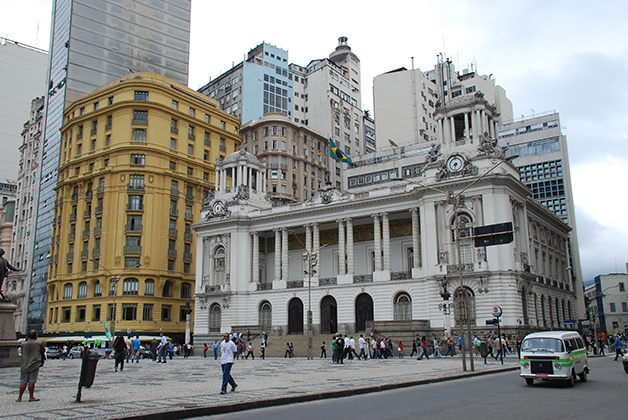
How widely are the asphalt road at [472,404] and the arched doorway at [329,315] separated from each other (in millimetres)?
36744

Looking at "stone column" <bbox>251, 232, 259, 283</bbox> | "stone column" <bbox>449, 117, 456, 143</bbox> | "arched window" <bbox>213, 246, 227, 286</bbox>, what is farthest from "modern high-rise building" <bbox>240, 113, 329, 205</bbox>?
"stone column" <bbox>449, 117, 456, 143</bbox>

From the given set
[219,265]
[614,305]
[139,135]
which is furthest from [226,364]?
[614,305]

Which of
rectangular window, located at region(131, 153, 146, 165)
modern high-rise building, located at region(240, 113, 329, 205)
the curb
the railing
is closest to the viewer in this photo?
the curb

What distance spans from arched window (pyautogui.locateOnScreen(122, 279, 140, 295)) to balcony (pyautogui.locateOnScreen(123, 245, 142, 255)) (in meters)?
3.13

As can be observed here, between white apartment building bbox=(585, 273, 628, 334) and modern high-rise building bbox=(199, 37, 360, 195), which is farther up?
modern high-rise building bbox=(199, 37, 360, 195)

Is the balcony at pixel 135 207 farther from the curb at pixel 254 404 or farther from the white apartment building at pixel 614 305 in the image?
the white apartment building at pixel 614 305

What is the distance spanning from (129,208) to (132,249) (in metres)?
4.89

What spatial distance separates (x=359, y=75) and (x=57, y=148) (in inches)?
2413

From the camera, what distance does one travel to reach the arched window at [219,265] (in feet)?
201

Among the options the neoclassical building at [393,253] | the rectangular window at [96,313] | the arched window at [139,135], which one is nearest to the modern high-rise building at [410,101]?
the neoclassical building at [393,253]

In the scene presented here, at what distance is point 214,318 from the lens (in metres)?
60.8

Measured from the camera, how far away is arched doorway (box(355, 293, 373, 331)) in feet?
174

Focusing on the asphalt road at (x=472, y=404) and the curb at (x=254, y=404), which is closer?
the curb at (x=254, y=404)

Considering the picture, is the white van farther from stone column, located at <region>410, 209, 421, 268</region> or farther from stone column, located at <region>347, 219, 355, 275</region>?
stone column, located at <region>347, 219, 355, 275</region>
